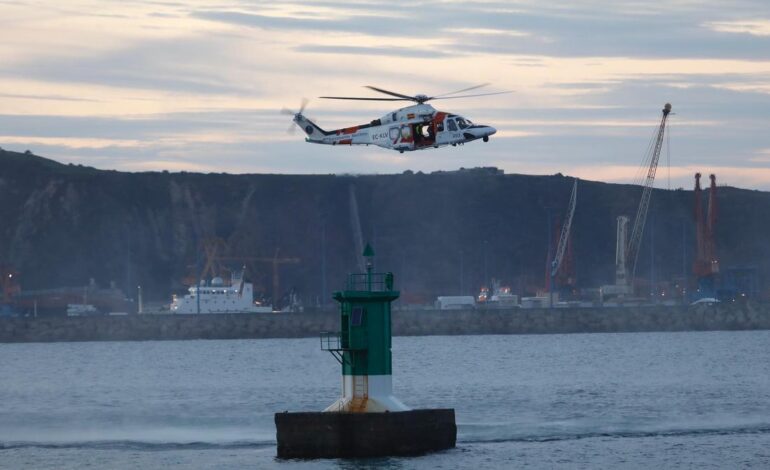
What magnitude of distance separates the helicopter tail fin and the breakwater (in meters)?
65.2

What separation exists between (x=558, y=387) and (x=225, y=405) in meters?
15.8

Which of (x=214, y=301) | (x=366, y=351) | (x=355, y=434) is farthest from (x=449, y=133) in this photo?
(x=214, y=301)

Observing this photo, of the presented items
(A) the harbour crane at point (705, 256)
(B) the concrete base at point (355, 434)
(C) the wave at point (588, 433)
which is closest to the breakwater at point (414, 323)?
(A) the harbour crane at point (705, 256)

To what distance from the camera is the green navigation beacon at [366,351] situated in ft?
131

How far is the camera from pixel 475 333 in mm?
136625

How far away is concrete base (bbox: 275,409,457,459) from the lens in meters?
39.4

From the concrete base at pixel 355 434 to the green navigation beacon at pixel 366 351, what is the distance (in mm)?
291

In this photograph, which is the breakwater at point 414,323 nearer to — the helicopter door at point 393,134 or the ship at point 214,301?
the ship at point 214,301

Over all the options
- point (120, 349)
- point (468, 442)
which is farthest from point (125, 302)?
point (468, 442)

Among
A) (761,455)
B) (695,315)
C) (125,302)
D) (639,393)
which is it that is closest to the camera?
(761,455)

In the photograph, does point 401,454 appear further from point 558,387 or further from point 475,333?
point 475,333

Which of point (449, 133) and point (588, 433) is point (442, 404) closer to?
point (449, 133)

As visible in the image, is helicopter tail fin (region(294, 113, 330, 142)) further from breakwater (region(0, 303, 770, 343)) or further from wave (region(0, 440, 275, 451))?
breakwater (region(0, 303, 770, 343))

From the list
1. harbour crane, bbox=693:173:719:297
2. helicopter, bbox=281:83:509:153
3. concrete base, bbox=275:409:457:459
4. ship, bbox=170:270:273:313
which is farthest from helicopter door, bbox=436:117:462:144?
harbour crane, bbox=693:173:719:297
